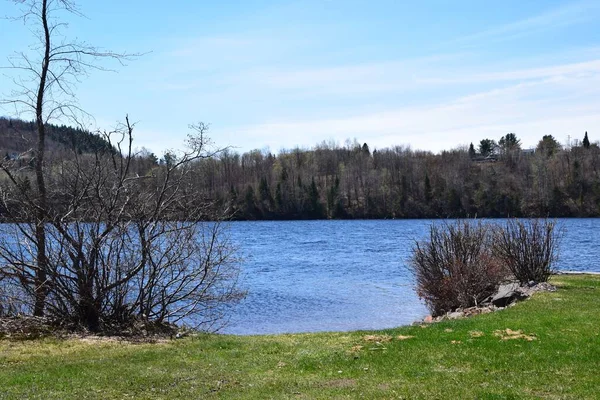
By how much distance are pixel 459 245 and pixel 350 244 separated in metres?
37.8

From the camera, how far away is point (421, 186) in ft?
394

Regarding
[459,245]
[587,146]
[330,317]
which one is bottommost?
[330,317]

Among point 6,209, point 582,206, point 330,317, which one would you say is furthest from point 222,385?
point 582,206

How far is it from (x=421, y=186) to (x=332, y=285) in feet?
295

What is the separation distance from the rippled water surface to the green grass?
9.47m

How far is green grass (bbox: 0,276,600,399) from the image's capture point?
863cm

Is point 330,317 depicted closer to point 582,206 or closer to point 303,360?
point 303,360

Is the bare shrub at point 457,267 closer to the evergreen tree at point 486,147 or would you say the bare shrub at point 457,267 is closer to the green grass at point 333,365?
the green grass at point 333,365

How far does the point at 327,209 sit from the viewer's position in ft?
385

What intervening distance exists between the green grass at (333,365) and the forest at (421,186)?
82.3 m

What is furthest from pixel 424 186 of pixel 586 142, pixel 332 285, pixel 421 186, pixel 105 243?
pixel 105 243

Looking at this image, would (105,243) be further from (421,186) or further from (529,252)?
(421,186)

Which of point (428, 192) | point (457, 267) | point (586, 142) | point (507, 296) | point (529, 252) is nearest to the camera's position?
point (507, 296)

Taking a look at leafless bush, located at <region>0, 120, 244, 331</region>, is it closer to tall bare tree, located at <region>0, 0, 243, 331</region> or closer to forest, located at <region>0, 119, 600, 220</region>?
tall bare tree, located at <region>0, 0, 243, 331</region>
